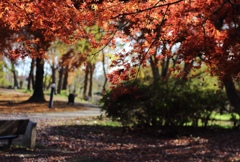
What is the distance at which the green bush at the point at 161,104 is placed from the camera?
42.1 ft

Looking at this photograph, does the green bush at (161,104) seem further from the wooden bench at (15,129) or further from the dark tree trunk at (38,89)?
the dark tree trunk at (38,89)

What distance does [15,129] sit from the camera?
8.31 m

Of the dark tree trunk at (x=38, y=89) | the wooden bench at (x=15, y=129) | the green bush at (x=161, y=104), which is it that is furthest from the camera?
the dark tree trunk at (x=38, y=89)

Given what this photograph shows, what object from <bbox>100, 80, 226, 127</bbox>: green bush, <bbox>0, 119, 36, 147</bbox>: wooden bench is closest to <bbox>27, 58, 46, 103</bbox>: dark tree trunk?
<bbox>100, 80, 226, 127</bbox>: green bush

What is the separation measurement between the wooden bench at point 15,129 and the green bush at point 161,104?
14.7 feet

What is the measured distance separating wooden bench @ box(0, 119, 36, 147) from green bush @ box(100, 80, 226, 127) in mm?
4492

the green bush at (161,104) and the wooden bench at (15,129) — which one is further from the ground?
the green bush at (161,104)

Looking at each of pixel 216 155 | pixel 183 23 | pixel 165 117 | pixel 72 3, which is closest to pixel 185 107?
pixel 165 117

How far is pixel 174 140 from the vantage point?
12.4 meters

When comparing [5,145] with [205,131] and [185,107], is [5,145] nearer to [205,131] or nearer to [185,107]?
[185,107]

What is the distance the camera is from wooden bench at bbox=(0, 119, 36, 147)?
802cm

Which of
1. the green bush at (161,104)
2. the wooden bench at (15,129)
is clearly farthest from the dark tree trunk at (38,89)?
the wooden bench at (15,129)

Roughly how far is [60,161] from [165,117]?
6.75 metres

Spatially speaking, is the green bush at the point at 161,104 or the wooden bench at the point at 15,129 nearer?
the wooden bench at the point at 15,129
